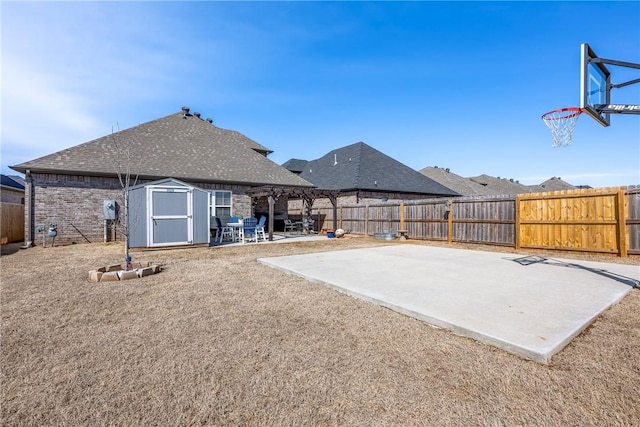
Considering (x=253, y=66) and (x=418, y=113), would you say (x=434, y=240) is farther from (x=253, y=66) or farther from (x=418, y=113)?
(x=253, y=66)

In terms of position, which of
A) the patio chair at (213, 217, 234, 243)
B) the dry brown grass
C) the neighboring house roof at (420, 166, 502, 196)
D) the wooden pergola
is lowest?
the dry brown grass

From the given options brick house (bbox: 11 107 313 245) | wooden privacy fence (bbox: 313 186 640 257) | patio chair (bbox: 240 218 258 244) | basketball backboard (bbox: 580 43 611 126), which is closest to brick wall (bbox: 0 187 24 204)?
brick house (bbox: 11 107 313 245)

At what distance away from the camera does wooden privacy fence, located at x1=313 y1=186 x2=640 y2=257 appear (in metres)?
8.14

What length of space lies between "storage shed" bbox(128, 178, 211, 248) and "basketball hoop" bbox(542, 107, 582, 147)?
10726 mm

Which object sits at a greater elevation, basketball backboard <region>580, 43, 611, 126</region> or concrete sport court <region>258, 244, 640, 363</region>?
basketball backboard <region>580, 43, 611, 126</region>

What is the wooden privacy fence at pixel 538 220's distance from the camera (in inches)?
320

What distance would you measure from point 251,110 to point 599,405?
1681cm

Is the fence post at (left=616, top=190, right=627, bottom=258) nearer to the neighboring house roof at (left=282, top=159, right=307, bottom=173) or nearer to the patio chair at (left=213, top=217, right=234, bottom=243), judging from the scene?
the patio chair at (left=213, top=217, right=234, bottom=243)

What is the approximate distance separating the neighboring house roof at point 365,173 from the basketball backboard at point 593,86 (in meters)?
13.4

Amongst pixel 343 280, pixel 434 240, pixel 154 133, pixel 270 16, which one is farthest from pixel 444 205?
pixel 154 133

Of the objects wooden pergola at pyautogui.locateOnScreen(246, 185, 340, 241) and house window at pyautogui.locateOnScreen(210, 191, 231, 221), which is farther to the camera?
house window at pyautogui.locateOnScreen(210, 191, 231, 221)

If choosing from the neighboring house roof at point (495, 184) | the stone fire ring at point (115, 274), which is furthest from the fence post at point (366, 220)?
the neighboring house roof at point (495, 184)

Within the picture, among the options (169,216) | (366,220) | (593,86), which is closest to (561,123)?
(593,86)

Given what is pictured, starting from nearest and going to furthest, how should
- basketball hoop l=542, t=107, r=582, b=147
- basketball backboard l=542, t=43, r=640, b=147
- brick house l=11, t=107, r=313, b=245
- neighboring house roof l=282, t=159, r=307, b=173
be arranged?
1. basketball backboard l=542, t=43, r=640, b=147
2. basketball hoop l=542, t=107, r=582, b=147
3. brick house l=11, t=107, r=313, b=245
4. neighboring house roof l=282, t=159, r=307, b=173
